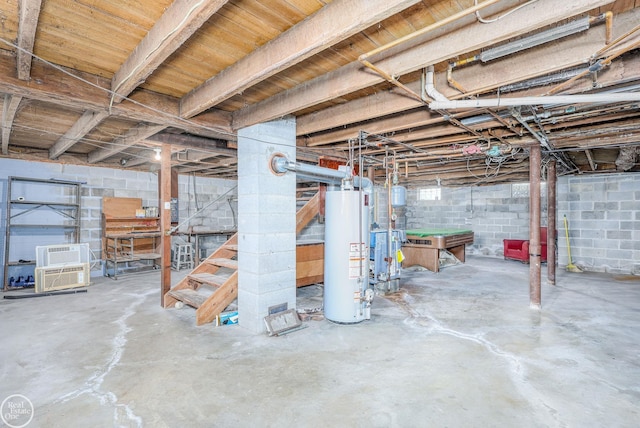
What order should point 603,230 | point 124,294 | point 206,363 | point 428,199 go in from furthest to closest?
point 428,199 < point 603,230 < point 124,294 < point 206,363

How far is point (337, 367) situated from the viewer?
2.52m

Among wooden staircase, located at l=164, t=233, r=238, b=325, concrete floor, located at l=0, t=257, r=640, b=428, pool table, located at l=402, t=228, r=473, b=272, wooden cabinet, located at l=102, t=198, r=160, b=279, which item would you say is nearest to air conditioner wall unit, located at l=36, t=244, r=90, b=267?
wooden cabinet, located at l=102, t=198, r=160, b=279

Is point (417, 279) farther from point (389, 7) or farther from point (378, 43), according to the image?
point (389, 7)

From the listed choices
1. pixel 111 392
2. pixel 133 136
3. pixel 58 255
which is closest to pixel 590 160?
pixel 133 136

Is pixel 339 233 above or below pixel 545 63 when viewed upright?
below

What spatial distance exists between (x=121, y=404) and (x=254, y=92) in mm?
2568

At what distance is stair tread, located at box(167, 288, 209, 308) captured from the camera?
3719 mm

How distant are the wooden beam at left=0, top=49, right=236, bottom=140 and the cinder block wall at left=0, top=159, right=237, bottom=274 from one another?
3.89m

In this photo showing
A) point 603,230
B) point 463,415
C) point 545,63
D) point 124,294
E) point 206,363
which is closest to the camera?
point 463,415

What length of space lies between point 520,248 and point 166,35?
8.47 metres

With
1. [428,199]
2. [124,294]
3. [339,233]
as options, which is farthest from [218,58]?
[428,199]

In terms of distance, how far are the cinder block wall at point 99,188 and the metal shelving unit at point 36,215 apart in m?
0.13

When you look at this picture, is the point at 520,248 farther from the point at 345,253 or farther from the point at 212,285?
the point at 212,285

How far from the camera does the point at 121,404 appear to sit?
2025 millimetres
